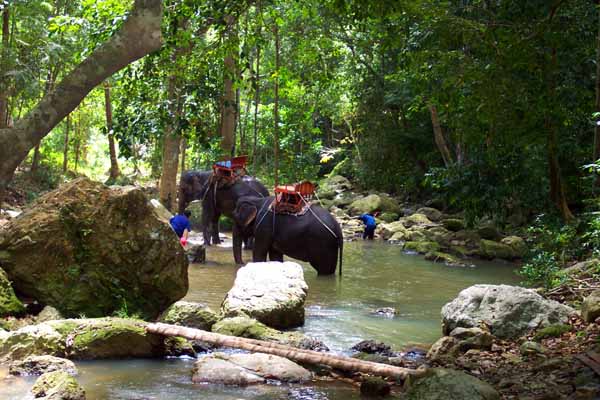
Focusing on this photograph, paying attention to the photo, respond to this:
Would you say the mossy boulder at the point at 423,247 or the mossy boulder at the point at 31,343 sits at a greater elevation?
the mossy boulder at the point at 423,247

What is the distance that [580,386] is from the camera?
554 centimetres

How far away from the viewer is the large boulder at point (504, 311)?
773 centimetres

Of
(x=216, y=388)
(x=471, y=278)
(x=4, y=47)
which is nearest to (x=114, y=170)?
(x=4, y=47)

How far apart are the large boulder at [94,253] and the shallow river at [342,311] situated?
1.40 m

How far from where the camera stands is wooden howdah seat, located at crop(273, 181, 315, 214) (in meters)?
12.6

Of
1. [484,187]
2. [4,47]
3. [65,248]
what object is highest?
[4,47]

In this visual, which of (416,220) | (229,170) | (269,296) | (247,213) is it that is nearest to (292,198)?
(247,213)

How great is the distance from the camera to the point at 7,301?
23.9ft

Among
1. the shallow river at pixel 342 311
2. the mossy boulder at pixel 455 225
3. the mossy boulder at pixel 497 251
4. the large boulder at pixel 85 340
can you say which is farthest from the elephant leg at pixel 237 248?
the mossy boulder at pixel 455 225

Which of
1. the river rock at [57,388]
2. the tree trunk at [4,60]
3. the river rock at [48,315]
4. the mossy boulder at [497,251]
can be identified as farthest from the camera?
the tree trunk at [4,60]

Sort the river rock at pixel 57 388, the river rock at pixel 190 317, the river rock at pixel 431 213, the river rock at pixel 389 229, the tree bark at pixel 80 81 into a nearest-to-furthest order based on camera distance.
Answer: the tree bark at pixel 80 81 → the river rock at pixel 57 388 → the river rock at pixel 190 317 → the river rock at pixel 389 229 → the river rock at pixel 431 213

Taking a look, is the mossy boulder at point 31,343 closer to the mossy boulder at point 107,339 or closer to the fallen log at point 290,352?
the mossy boulder at point 107,339

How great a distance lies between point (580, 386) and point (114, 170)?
2326 cm

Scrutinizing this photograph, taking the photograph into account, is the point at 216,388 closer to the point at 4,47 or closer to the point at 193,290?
the point at 193,290
